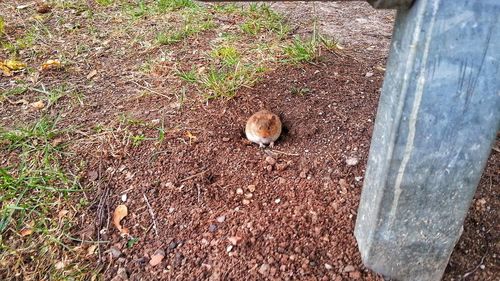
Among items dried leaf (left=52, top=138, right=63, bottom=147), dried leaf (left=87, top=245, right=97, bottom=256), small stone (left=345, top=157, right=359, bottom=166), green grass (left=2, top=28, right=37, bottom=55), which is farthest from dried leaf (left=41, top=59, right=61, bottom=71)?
small stone (left=345, top=157, right=359, bottom=166)

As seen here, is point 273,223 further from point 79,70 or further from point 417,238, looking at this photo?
point 79,70

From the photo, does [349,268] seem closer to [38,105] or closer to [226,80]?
[226,80]

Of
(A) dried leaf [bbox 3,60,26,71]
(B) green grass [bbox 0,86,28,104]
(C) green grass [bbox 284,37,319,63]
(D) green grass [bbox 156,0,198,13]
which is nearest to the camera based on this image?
(B) green grass [bbox 0,86,28,104]

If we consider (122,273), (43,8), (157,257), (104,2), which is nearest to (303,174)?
(157,257)

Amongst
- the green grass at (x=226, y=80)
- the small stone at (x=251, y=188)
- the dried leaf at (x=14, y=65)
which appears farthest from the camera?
the dried leaf at (x=14, y=65)

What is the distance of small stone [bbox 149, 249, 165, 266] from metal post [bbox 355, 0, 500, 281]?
0.76 metres

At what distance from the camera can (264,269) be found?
A: 4.82ft

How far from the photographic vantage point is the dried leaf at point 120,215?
1.66 m

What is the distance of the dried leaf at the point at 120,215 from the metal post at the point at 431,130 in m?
0.95

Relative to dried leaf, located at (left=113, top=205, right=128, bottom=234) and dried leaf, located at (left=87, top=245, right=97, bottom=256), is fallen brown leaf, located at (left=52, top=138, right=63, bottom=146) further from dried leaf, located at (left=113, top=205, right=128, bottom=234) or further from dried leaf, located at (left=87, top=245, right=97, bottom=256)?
dried leaf, located at (left=87, top=245, right=97, bottom=256)

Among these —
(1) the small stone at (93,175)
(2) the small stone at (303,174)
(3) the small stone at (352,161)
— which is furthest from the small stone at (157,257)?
(3) the small stone at (352,161)

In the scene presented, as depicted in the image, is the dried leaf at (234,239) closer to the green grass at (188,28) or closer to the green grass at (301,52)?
the green grass at (301,52)

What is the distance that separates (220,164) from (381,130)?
2.91ft

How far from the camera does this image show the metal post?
36.6 inches
